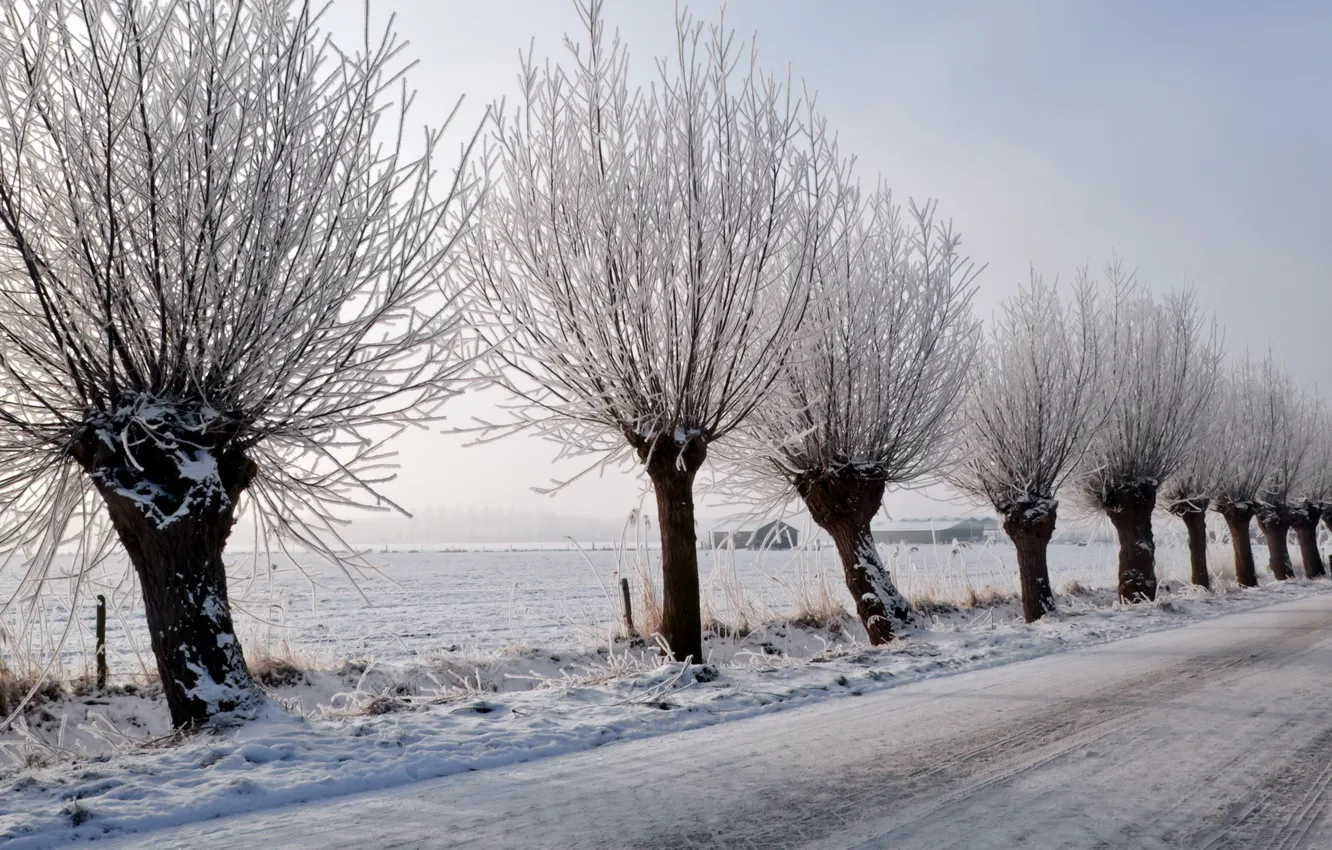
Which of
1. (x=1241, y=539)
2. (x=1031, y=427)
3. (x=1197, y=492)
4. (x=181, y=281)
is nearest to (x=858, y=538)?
(x=1031, y=427)

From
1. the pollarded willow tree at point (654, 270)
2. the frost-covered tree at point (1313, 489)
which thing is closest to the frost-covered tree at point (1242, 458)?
the frost-covered tree at point (1313, 489)

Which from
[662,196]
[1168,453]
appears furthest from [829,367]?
[1168,453]

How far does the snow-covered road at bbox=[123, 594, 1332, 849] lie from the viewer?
2963 mm

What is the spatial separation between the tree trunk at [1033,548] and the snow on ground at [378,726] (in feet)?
15.7

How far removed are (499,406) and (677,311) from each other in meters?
2.04

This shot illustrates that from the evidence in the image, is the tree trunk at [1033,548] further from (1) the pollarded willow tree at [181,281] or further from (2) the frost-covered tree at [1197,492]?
(1) the pollarded willow tree at [181,281]

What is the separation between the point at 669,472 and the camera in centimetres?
827

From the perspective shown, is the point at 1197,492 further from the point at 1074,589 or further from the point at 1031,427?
the point at 1031,427

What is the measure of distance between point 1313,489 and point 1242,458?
10.2m

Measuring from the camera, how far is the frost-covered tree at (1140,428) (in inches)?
703

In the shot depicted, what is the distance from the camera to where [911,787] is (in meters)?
3.51

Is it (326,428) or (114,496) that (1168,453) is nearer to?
(326,428)

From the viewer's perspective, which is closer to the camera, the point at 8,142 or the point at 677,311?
the point at 8,142

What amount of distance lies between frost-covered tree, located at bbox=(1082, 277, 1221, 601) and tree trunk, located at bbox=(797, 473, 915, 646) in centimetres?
874
